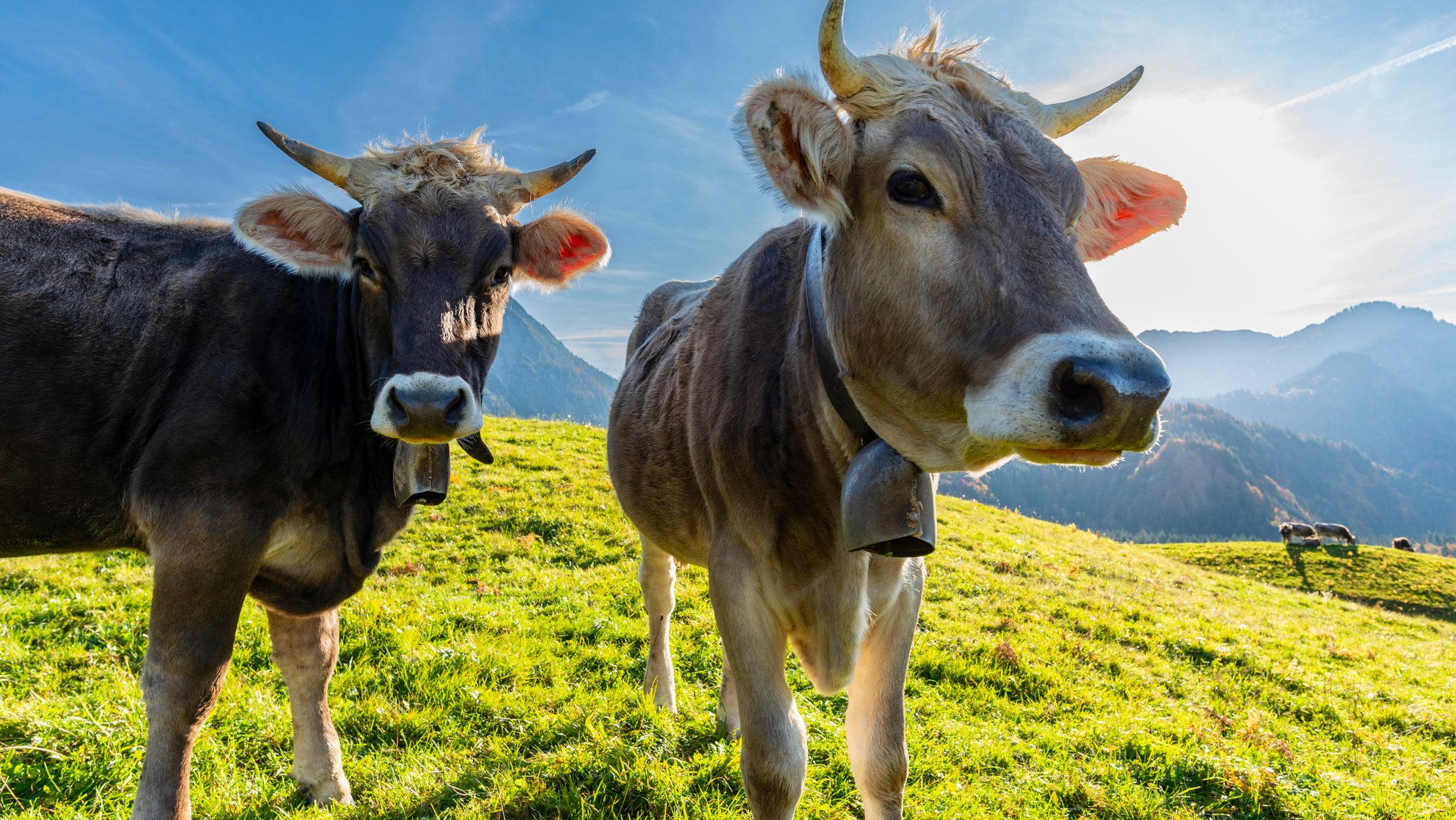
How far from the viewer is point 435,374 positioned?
3.53m

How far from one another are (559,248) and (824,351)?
2.51 meters

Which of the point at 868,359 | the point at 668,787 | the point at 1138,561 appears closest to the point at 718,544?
the point at 868,359

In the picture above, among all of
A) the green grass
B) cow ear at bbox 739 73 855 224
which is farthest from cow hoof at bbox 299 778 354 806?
cow ear at bbox 739 73 855 224

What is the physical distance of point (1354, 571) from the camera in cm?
3119

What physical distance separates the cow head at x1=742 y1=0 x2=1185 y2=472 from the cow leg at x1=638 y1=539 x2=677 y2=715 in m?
3.65

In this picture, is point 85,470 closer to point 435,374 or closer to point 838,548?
point 435,374

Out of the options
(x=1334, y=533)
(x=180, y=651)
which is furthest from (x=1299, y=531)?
(x=180, y=651)

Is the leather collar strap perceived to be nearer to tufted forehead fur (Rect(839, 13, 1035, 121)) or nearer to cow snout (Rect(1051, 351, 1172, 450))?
tufted forehead fur (Rect(839, 13, 1035, 121))

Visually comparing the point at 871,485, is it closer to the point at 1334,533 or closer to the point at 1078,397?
the point at 1078,397

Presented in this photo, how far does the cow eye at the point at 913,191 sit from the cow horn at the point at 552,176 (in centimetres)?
278

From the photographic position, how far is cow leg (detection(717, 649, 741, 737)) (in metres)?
5.38

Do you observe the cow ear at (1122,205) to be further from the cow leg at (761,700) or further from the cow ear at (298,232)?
the cow ear at (298,232)

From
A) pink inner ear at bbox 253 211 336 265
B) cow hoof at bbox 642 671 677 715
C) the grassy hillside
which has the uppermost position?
pink inner ear at bbox 253 211 336 265

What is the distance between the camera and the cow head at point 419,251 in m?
3.53
